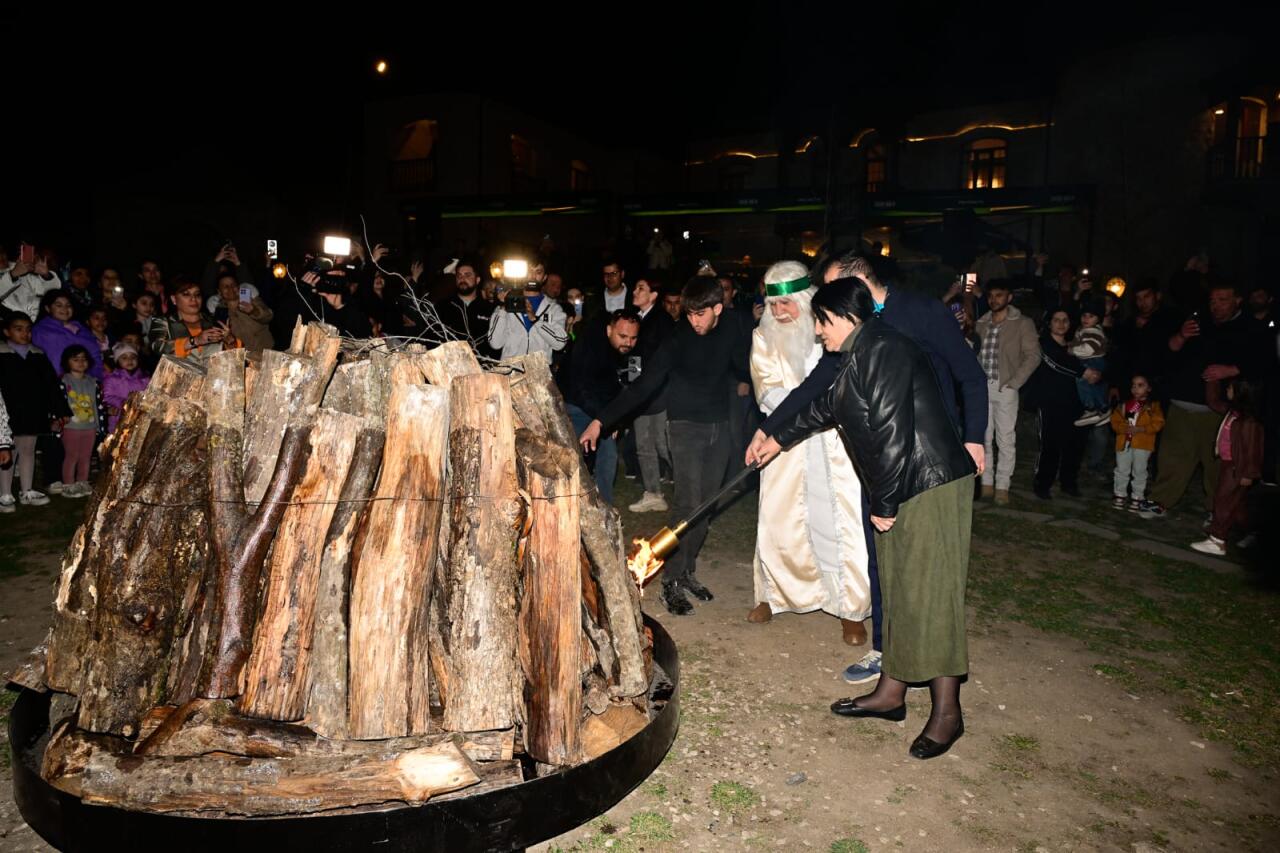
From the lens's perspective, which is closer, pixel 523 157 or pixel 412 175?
pixel 412 175

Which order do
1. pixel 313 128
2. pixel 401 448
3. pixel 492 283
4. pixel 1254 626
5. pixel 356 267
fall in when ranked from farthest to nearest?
pixel 313 128, pixel 356 267, pixel 492 283, pixel 1254 626, pixel 401 448

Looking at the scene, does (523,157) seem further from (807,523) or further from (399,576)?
(399,576)

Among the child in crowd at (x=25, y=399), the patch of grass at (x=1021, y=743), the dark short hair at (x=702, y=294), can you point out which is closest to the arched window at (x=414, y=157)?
the child in crowd at (x=25, y=399)

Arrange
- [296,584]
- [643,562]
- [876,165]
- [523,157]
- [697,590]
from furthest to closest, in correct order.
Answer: [876,165] → [523,157] → [697,590] → [643,562] → [296,584]

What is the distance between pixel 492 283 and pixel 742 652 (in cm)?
647

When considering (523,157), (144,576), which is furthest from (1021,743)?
(523,157)

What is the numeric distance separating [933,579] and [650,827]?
1718 millimetres

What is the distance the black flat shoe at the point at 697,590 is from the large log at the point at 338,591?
3.33 meters

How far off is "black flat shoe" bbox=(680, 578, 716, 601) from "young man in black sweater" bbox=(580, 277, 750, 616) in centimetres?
1

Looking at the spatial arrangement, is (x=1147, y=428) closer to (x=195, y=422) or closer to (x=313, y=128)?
(x=195, y=422)

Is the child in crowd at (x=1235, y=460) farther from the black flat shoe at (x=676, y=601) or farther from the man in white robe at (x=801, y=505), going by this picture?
the black flat shoe at (x=676, y=601)

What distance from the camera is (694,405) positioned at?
5695 millimetres

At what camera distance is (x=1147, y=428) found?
28.5 feet

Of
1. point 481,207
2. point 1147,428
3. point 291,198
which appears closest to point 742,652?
point 1147,428
